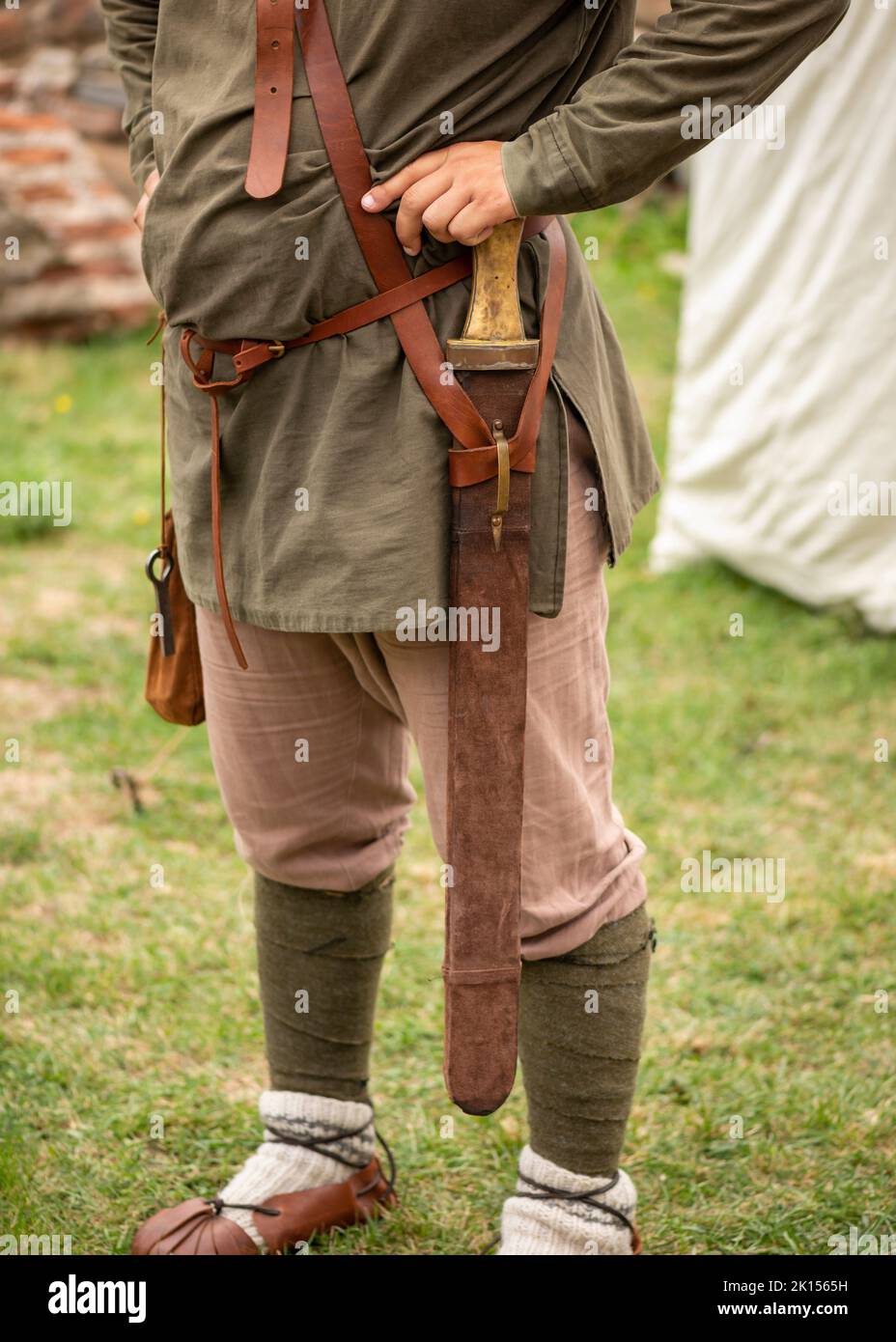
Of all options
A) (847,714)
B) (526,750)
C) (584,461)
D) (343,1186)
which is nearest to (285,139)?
(584,461)

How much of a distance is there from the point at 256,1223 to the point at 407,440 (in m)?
1.08

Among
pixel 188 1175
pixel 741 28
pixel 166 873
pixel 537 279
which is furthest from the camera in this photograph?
pixel 166 873

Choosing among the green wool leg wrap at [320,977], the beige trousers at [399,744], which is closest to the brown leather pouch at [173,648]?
the beige trousers at [399,744]

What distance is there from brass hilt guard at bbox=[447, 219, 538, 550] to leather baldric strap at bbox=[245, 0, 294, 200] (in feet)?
0.70

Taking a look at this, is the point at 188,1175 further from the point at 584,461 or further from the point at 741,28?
the point at 741,28

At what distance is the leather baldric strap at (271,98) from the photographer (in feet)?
4.63

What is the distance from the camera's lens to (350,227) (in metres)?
1.44

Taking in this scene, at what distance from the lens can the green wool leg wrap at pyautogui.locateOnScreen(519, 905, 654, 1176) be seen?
65.2 inches

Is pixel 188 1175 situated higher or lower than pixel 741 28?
lower

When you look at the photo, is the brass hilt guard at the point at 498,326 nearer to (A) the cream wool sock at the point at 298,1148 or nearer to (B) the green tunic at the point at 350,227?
(B) the green tunic at the point at 350,227

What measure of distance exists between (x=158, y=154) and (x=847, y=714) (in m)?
2.56

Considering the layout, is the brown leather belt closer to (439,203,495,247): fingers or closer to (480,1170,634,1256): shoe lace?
(439,203,495,247): fingers

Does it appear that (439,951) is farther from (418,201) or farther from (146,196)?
(418,201)
